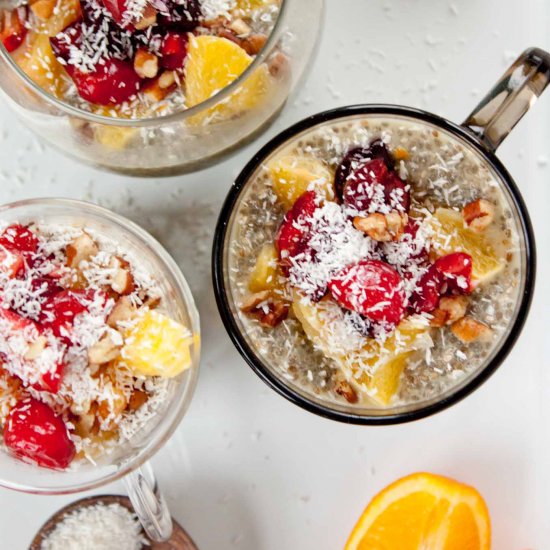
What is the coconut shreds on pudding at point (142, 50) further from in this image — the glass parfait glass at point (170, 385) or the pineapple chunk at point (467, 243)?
the pineapple chunk at point (467, 243)

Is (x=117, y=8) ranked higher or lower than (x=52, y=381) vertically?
higher

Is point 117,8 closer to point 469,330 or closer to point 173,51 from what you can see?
point 173,51

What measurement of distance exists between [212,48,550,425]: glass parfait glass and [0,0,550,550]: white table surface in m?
0.25

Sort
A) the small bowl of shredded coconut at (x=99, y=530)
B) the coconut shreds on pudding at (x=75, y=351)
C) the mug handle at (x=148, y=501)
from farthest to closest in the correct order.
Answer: the small bowl of shredded coconut at (x=99, y=530) → the mug handle at (x=148, y=501) → the coconut shreds on pudding at (x=75, y=351)

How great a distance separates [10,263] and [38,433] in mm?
262

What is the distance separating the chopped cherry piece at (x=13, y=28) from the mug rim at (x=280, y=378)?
40cm

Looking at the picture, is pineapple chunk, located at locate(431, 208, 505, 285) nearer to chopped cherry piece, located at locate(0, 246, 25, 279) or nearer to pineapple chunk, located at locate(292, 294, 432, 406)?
pineapple chunk, located at locate(292, 294, 432, 406)

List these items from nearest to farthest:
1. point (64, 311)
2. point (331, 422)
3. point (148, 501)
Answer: point (64, 311) < point (148, 501) < point (331, 422)

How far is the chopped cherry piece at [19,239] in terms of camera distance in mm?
1337

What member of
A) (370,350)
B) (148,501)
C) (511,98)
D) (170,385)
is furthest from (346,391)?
(511,98)

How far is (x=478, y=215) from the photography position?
1.34 m

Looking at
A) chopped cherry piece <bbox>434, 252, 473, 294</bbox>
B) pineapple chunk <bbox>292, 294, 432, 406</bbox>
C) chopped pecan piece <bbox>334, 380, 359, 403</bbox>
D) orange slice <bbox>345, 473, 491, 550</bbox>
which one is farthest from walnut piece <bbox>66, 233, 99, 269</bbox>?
orange slice <bbox>345, 473, 491, 550</bbox>

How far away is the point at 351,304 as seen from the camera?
1.30 metres

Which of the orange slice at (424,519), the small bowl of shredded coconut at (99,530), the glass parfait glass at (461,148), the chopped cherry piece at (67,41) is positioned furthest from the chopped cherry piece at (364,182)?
the small bowl of shredded coconut at (99,530)
